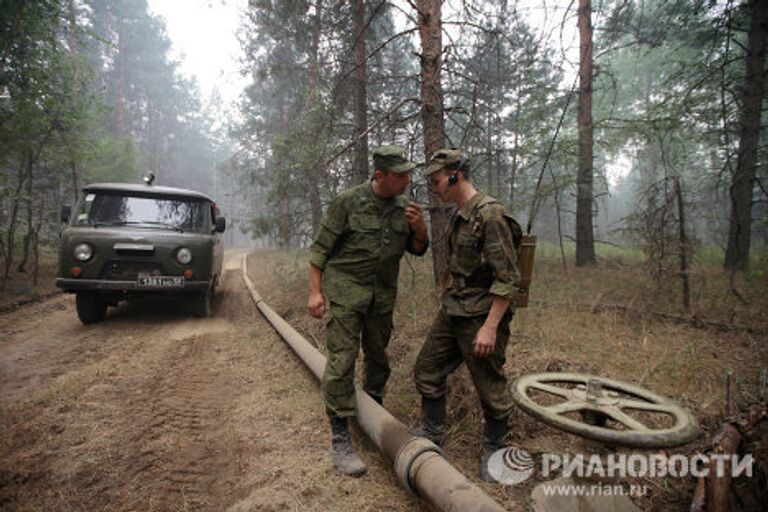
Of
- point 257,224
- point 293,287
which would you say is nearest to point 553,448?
point 293,287

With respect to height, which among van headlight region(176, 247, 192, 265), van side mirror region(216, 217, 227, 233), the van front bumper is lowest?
the van front bumper

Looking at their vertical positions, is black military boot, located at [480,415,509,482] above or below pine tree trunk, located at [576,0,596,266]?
below

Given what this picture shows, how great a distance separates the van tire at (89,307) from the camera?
20.1 ft

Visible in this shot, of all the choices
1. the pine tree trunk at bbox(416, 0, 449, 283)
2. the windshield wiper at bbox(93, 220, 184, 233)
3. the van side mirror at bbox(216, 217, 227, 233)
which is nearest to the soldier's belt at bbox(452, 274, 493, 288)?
the pine tree trunk at bbox(416, 0, 449, 283)

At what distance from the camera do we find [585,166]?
951cm

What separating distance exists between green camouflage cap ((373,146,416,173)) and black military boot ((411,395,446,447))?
5.27ft

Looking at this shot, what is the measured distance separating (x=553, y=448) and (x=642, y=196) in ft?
16.4

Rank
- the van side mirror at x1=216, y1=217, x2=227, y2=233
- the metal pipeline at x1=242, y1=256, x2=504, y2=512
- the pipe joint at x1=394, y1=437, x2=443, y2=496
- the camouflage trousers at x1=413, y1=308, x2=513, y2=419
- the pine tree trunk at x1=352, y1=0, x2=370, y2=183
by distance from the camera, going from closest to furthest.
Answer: the metal pipeline at x1=242, y1=256, x2=504, y2=512
the pipe joint at x1=394, y1=437, x2=443, y2=496
the camouflage trousers at x1=413, y1=308, x2=513, y2=419
the pine tree trunk at x1=352, y1=0, x2=370, y2=183
the van side mirror at x1=216, y1=217, x2=227, y2=233

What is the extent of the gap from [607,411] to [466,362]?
88cm

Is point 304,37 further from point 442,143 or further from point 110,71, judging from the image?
point 110,71

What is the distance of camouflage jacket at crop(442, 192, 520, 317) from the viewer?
2.39 metres

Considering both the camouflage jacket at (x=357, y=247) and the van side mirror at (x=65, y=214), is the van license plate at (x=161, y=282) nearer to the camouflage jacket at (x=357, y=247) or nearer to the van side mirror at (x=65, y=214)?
the van side mirror at (x=65, y=214)

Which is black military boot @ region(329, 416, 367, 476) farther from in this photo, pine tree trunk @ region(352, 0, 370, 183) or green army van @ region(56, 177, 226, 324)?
pine tree trunk @ region(352, 0, 370, 183)

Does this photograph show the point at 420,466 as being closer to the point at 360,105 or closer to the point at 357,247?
the point at 357,247
